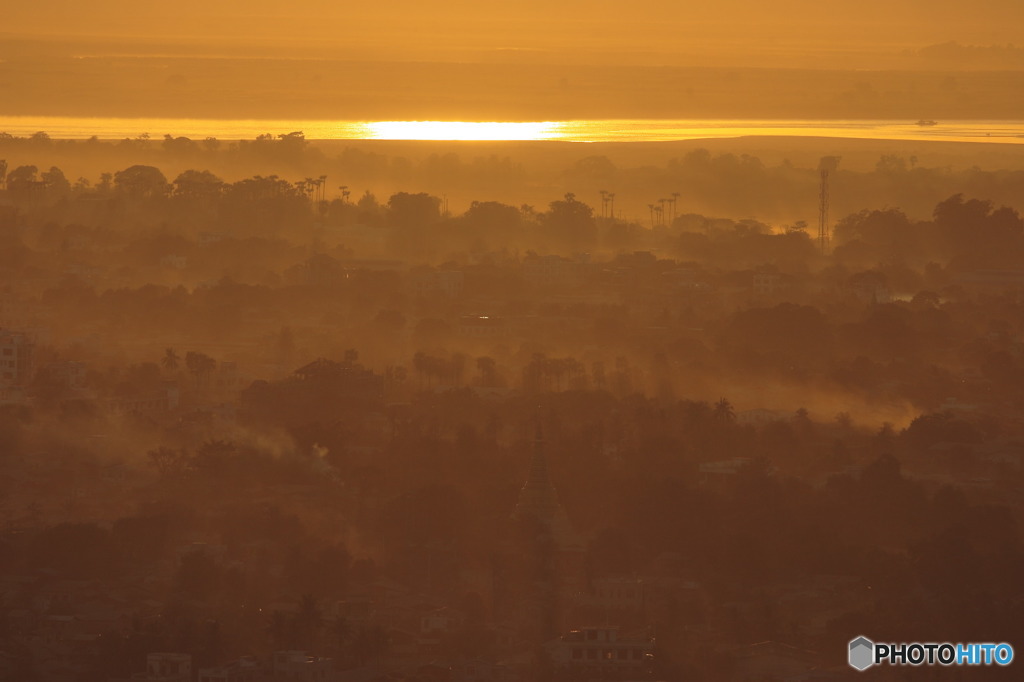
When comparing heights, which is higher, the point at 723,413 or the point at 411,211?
the point at 411,211

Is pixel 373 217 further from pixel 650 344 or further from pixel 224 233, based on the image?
pixel 650 344

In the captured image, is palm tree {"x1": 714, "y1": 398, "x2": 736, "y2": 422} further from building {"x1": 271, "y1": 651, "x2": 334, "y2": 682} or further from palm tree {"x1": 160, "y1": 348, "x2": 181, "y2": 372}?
building {"x1": 271, "y1": 651, "x2": 334, "y2": 682}

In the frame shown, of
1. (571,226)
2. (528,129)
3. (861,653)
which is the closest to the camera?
(861,653)

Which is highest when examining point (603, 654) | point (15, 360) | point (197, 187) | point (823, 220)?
point (197, 187)

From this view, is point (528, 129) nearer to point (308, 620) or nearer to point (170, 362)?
point (170, 362)

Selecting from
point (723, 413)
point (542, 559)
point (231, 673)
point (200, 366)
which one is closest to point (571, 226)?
point (200, 366)

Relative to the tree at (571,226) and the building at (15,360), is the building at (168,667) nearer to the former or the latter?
the building at (15,360)

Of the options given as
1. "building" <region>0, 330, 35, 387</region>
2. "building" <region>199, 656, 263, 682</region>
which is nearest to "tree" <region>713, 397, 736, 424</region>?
"building" <region>0, 330, 35, 387</region>

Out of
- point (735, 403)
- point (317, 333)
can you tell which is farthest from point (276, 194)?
point (735, 403)
